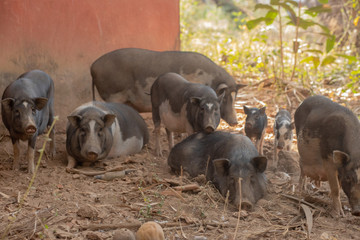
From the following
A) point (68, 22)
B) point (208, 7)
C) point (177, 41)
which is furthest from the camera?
point (208, 7)

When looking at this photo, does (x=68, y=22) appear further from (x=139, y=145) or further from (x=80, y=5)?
(x=139, y=145)

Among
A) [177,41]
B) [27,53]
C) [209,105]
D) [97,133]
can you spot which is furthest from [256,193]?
[177,41]

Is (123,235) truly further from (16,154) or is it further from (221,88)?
(221,88)

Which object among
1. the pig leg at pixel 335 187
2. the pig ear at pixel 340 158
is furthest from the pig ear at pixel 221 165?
the pig ear at pixel 340 158

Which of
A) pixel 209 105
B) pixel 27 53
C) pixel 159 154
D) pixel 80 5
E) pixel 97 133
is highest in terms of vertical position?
pixel 80 5

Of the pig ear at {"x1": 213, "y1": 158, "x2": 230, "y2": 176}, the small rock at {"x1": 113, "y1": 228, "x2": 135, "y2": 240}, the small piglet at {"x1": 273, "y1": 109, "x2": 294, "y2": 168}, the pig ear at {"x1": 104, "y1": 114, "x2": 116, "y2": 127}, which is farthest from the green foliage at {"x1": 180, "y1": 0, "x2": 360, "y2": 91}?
the small rock at {"x1": 113, "y1": 228, "x2": 135, "y2": 240}

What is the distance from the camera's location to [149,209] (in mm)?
4531

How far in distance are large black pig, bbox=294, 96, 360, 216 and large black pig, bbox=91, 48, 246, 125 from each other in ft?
8.98

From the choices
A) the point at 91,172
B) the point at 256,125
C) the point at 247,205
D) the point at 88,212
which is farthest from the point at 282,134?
the point at 88,212

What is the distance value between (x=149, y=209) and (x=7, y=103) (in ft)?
8.13

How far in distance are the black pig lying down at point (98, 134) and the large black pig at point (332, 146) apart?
2.55 m

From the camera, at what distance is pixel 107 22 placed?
8594 millimetres

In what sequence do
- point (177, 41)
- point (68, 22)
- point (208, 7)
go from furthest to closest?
point (208, 7), point (177, 41), point (68, 22)

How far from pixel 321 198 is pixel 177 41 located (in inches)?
200
